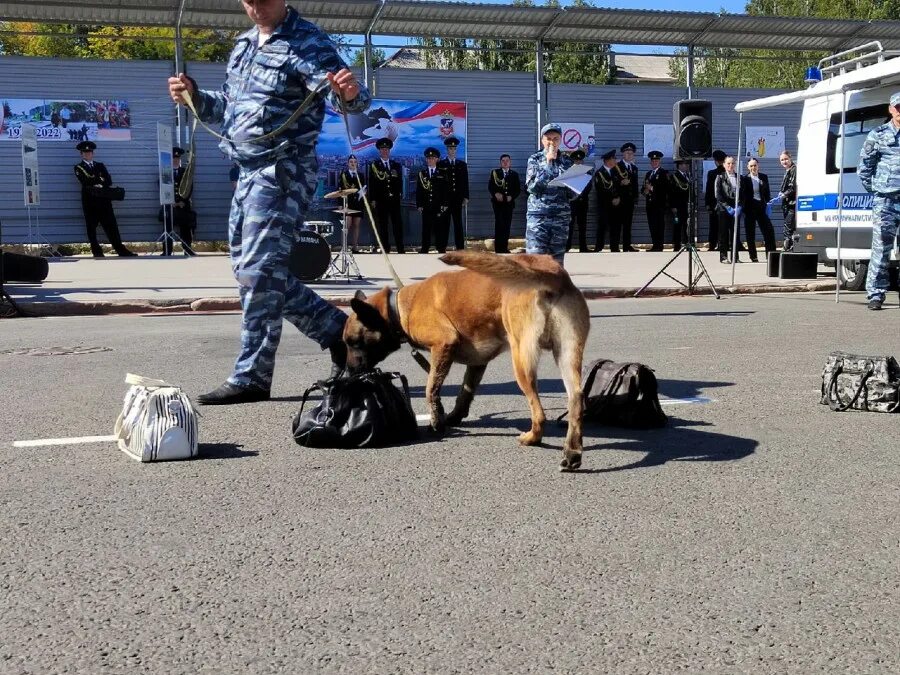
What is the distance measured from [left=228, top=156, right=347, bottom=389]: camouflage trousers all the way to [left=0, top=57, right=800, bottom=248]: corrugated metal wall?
1785 cm

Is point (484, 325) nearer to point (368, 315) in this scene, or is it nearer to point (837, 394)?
point (368, 315)

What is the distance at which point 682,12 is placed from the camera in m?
22.6

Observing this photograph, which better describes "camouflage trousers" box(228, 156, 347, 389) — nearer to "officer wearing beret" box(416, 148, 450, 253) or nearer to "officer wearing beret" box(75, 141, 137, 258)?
"officer wearing beret" box(75, 141, 137, 258)

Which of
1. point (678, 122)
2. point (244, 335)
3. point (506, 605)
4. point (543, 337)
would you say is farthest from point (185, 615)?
point (678, 122)

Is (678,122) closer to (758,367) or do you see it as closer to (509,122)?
(758,367)

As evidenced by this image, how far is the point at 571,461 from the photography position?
14.7 feet

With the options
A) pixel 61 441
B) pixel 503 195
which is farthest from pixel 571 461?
pixel 503 195

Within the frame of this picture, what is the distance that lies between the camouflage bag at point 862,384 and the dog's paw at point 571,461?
2095 mm

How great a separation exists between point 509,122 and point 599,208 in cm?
298

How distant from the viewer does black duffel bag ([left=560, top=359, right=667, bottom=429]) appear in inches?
211

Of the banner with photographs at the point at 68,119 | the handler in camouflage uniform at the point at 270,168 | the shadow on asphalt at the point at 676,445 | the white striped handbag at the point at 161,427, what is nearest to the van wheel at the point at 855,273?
the shadow on asphalt at the point at 676,445

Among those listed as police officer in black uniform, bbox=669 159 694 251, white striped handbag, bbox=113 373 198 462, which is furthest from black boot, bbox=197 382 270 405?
police officer in black uniform, bbox=669 159 694 251

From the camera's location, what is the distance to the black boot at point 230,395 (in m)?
6.05

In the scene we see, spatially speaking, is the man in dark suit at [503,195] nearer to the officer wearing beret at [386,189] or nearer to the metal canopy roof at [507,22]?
the officer wearing beret at [386,189]
